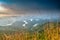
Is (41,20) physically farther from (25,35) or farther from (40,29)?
(25,35)

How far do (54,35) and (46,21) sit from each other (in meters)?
0.20

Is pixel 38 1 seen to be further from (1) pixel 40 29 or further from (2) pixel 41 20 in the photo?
(1) pixel 40 29

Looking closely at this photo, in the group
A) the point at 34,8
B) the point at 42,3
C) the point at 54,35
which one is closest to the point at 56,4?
the point at 42,3

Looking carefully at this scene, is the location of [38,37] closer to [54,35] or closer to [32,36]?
[32,36]

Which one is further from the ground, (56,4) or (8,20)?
(56,4)

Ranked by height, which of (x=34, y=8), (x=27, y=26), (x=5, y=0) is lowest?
(x=27, y=26)

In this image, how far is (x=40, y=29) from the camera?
161 centimetres

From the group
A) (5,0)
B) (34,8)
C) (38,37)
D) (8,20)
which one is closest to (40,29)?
(38,37)

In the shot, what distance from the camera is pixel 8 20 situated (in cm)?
161

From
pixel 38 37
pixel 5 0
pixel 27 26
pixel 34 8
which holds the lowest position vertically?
pixel 38 37

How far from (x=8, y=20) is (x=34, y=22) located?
0.32 meters

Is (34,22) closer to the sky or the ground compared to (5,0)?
closer to the ground

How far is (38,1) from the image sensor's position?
1617 mm

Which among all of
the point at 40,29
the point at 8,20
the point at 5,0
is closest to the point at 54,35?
the point at 40,29
